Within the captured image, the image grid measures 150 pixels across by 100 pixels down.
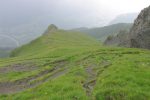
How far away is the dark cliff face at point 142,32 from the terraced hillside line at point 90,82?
32.2 metres

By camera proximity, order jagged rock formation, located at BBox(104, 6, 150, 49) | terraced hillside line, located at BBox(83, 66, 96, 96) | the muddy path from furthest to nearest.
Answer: jagged rock formation, located at BBox(104, 6, 150, 49) < terraced hillside line, located at BBox(83, 66, 96, 96) < the muddy path

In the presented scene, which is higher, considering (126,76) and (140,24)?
(140,24)

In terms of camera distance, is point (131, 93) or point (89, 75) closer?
point (131, 93)

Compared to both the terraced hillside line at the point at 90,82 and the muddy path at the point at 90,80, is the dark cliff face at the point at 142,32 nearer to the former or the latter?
the muddy path at the point at 90,80

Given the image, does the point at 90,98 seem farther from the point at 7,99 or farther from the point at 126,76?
the point at 7,99

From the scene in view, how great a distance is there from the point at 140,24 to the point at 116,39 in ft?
130

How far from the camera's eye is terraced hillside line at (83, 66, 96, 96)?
96.3ft

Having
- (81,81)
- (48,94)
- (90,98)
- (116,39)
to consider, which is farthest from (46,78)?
(116,39)

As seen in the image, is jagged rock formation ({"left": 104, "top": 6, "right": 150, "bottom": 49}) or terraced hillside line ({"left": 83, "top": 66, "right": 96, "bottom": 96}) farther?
jagged rock formation ({"left": 104, "top": 6, "right": 150, "bottom": 49})

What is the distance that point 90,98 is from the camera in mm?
25734

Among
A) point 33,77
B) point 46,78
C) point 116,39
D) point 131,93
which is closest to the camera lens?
point 131,93

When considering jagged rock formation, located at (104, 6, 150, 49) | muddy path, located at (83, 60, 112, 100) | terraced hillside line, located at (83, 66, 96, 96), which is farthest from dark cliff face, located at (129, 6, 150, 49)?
terraced hillside line, located at (83, 66, 96, 96)

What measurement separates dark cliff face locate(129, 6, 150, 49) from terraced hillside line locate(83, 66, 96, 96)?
32.2m

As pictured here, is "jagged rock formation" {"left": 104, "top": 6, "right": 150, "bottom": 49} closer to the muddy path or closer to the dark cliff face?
the dark cliff face
